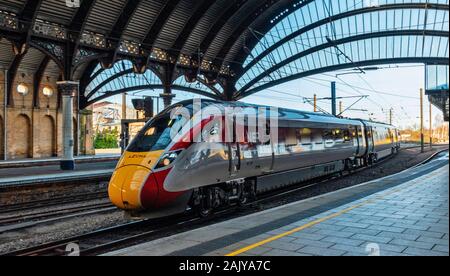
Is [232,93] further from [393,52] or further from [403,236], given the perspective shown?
[403,236]

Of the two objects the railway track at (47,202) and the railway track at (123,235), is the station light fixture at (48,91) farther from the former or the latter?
the railway track at (123,235)

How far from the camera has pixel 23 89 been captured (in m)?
35.6

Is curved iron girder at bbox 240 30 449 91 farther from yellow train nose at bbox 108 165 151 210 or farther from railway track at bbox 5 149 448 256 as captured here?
yellow train nose at bbox 108 165 151 210

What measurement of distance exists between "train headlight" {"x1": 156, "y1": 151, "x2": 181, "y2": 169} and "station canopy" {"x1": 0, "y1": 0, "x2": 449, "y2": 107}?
1708 cm

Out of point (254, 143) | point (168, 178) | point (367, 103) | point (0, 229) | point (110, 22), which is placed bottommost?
point (0, 229)

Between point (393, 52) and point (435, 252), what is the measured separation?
35.2m

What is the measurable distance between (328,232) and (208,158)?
148 inches

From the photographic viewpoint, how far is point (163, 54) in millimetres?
31391

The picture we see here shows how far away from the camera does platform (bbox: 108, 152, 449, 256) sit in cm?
649

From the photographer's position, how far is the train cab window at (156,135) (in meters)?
9.67

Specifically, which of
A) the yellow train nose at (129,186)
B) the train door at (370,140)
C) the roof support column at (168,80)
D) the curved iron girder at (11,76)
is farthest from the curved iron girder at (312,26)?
the yellow train nose at (129,186)

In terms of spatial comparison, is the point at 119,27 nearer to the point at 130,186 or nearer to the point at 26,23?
the point at 26,23
